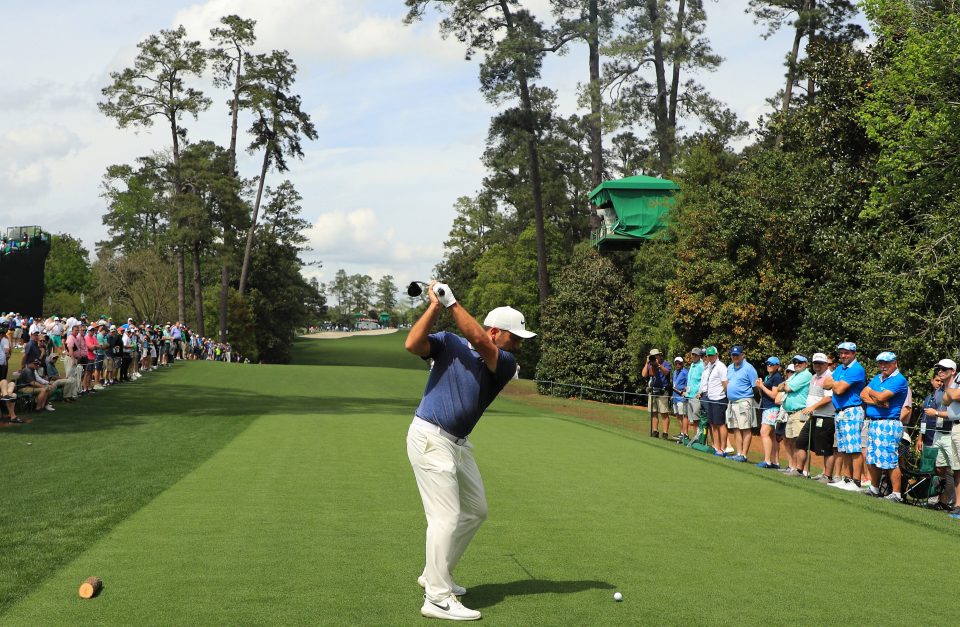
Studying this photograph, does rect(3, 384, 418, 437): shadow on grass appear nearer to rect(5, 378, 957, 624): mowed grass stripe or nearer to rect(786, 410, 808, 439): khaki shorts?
rect(5, 378, 957, 624): mowed grass stripe

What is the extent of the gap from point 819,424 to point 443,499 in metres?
9.46

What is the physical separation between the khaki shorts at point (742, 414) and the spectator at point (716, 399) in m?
0.41

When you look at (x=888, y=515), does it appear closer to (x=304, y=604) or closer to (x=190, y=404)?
(x=304, y=604)

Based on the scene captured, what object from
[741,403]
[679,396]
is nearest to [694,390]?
[679,396]

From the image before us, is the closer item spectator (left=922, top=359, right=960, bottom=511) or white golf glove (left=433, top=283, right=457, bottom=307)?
white golf glove (left=433, top=283, right=457, bottom=307)

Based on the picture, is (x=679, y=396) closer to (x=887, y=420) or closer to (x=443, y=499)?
(x=887, y=420)

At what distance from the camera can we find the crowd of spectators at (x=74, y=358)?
20.3 metres

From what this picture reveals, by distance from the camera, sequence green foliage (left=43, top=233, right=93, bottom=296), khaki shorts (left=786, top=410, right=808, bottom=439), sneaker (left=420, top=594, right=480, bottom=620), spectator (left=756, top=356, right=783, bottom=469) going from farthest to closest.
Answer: green foliage (left=43, top=233, right=93, bottom=296) < spectator (left=756, top=356, right=783, bottom=469) < khaki shorts (left=786, top=410, right=808, bottom=439) < sneaker (left=420, top=594, right=480, bottom=620)

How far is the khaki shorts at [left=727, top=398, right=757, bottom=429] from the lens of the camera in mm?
16062

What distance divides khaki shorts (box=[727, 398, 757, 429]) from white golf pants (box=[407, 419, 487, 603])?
10928 millimetres

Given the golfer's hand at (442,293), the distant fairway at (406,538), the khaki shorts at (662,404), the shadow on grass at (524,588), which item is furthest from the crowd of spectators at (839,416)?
the golfer's hand at (442,293)

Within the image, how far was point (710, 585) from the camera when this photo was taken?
6.79 m

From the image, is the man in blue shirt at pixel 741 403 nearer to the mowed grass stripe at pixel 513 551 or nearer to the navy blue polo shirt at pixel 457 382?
the mowed grass stripe at pixel 513 551

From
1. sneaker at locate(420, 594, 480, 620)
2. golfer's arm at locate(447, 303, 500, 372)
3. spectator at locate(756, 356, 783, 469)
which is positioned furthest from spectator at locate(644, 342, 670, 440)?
sneaker at locate(420, 594, 480, 620)
